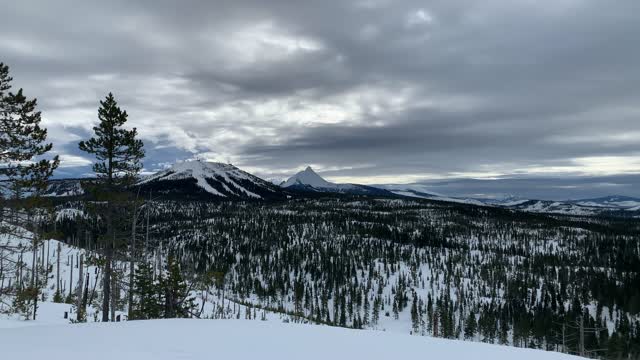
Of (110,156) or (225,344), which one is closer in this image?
(225,344)

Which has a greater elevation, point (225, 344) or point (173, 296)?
point (225, 344)

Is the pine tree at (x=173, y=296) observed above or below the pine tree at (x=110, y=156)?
below

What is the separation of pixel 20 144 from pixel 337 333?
18.3m

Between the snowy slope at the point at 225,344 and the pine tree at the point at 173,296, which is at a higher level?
the snowy slope at the point at 225,344

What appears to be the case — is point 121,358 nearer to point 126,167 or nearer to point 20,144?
point 20,144

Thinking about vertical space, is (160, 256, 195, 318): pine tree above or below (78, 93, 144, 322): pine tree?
below

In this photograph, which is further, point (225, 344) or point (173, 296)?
point (173, 296)

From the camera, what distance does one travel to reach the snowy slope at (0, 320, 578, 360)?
10.1m

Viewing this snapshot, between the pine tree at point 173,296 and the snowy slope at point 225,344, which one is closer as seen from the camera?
the snowy slope at point 225,344

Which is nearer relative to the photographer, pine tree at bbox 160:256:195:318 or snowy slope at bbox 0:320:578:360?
snowy slope at bbox 0:320:578:360

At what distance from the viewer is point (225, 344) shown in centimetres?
1130

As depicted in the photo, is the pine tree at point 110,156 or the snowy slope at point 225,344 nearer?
the snowy slope at point 225,344

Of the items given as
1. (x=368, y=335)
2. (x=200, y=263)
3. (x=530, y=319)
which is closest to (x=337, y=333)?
(x=368, y=335)

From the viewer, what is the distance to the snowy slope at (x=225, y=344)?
10.1 meters
